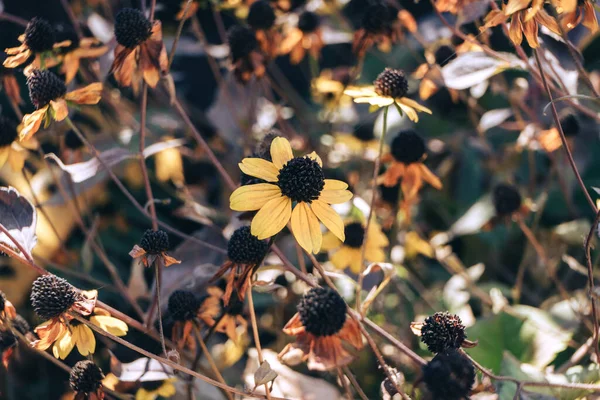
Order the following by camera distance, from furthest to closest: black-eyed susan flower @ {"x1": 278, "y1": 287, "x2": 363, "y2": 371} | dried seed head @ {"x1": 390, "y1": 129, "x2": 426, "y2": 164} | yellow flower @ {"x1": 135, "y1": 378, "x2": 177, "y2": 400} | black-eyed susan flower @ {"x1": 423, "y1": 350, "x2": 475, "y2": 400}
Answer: dried seed head @ {"x1": 390, "y1": 129, "x2": 426, "y2": 164} < yellow flower @ {"x1": 135, "y1": 378, "x2": 177, "y2": 400} < black-eyed susan flower @ {"x1": 278, "y1": 287, "x2": 363, "y2": 371} < black-eyed susan flower @ {"x1": 423, "y1": 350, "x2": 475, "y2": 400}

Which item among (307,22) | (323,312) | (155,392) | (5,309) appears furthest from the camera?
(307,22)

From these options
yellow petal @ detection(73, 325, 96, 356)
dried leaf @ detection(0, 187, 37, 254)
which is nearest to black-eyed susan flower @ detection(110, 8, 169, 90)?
dried leaf @ detection(0, 187, 37, 254)

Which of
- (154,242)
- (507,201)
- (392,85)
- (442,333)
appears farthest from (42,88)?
(507,201)

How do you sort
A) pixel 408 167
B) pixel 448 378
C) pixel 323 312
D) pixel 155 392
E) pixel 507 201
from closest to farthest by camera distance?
pixel 448 378, pixel 323 312, pixel 155 392, pixel 408 167, pixel 507 201

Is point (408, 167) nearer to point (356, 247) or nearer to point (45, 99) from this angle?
point (356, 247)

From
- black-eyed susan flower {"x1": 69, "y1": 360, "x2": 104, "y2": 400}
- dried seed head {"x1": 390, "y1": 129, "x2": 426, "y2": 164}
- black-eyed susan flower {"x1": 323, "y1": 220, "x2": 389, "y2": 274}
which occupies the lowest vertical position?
black-eyed susan flower {"x1": 323, "y1": 220, "x2": 389, "y2": 274}

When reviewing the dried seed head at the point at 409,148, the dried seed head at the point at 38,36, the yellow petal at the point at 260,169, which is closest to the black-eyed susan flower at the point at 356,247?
the dried seed head at the point at 409,148

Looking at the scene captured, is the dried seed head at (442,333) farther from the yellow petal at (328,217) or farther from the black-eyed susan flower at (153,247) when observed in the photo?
the black-eyed susan flower at (153,247)

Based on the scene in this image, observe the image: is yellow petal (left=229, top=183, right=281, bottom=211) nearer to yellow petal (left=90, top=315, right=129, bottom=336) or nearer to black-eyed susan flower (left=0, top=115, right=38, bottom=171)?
yellow petal (left=90, top=315, right=129, bottom=336)
